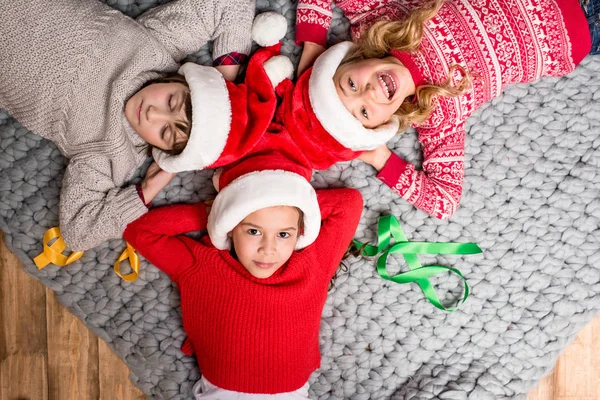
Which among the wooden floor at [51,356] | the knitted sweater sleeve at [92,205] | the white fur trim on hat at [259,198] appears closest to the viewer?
the white fur trim on hat at [259,198]

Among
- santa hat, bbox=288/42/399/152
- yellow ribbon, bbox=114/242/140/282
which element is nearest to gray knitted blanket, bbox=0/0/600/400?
yellow ribbon, bbox=114/242/140/282

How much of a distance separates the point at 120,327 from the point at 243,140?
1.48ft

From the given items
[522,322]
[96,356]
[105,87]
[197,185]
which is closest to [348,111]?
[197,185]

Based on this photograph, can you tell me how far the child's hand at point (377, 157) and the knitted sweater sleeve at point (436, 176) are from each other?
10 mm

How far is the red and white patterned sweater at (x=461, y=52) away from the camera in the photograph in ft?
3.57

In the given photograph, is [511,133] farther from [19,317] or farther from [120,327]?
[19,317]

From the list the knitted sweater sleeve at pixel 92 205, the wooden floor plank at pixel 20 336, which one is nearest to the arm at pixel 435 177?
the knitted sweater sleeve at pixel 92 205

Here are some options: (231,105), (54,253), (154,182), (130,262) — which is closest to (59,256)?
(54,253)

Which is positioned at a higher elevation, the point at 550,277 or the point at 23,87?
the point at 23,87

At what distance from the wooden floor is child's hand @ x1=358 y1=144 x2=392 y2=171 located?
532 millimetres

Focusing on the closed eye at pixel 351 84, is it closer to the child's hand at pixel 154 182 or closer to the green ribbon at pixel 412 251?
the green ribbon at pixel 412 251

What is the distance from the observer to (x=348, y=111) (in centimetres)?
101

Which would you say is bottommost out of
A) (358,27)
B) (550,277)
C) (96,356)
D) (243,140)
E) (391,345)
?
(96,356)

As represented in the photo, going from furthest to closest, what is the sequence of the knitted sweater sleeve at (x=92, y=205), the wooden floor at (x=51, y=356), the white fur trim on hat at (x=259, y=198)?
the wooden floor at (x=51, y=356)
the knitted sweater sleeve at (x=92, y=205)
the white fur trim on hat at (x=259, y=198)
